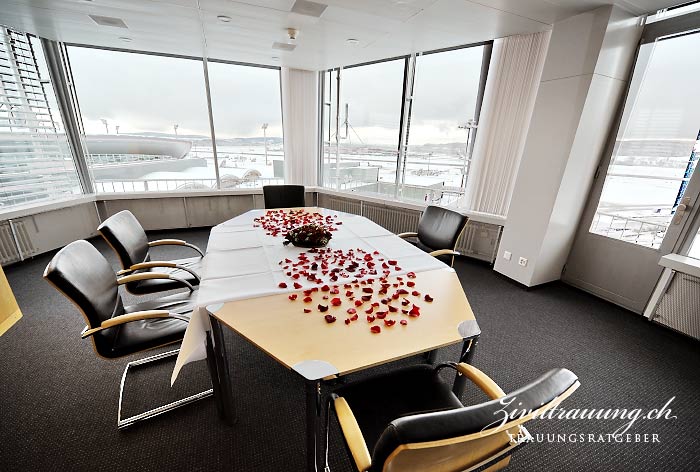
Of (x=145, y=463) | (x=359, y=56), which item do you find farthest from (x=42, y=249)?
(x=359, y=56)

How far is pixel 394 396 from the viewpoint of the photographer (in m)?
1.18

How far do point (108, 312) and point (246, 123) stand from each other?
4.08 metres

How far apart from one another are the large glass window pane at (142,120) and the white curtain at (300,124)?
1.27m

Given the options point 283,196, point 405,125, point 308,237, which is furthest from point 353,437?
point 405,125

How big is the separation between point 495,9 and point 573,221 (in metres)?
2.21

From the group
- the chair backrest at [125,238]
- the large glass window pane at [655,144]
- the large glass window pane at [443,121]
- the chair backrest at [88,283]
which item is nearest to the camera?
the chair backrest at [88,283]

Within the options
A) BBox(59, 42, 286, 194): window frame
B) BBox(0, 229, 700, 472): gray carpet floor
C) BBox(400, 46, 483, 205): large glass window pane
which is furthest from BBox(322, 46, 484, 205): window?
BBox(0, 229, 700, 472): gray carpet floor

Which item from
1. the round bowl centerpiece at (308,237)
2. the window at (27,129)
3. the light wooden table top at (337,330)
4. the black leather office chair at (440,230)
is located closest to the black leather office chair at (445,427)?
the light wooden table top at (337,330)

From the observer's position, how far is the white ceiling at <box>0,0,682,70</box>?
7.72 ft

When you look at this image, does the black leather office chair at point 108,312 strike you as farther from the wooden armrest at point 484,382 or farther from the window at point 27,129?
the window at point 27,129

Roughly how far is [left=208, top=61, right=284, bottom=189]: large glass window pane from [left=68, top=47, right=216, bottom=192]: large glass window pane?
0.72ft

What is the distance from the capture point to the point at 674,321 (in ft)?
7.73

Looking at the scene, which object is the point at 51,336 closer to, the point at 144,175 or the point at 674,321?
the point at 144,175

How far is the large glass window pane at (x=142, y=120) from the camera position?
3842 millimetres
